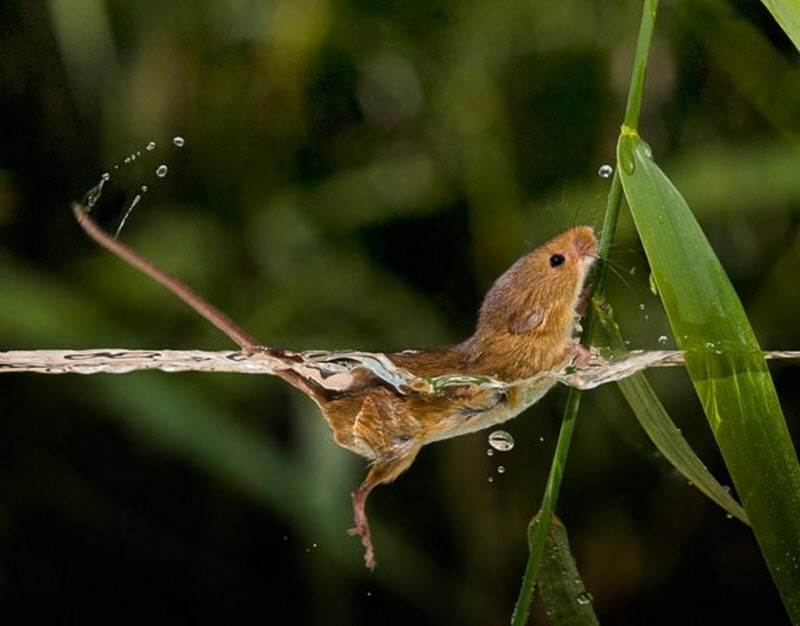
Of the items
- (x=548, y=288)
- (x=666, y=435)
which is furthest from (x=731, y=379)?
(x=548, y=288)

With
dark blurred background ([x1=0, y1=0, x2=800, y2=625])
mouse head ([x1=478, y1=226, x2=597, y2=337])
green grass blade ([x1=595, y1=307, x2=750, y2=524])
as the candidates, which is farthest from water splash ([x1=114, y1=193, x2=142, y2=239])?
green grass blade ([x1=595, y1=307, x2=750, y2=524])

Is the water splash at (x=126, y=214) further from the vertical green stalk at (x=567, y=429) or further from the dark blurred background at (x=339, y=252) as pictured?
the vertical green stalk at (x=567, y=429)

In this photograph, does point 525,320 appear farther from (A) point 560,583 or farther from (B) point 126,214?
(B) point 126,214

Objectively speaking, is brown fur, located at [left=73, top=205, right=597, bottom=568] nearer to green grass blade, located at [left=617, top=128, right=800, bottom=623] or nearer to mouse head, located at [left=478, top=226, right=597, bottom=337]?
mouse head, located at [left=478, top=226, right=597, bottom=337]

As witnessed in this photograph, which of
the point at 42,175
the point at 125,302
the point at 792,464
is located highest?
the point at 42,175

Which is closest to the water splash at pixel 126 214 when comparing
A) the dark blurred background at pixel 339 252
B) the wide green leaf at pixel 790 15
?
the dark blurred background at pixel 339 252

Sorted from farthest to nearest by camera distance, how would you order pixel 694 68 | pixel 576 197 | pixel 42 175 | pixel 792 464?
A: pixel 42 175 < pixel 694 68 < pixel 576 197 < pixel 792 464

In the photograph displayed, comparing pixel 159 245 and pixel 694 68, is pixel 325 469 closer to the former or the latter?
pixel 159 245

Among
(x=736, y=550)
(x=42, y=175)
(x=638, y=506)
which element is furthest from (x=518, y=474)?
(x=42, y=175)
